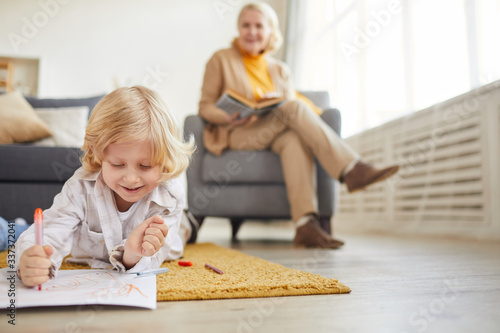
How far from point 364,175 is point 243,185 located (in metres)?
0.59

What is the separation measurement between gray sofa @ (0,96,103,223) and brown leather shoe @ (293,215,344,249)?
1031 mm

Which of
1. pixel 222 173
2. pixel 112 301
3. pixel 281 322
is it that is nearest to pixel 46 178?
pixel 222 173

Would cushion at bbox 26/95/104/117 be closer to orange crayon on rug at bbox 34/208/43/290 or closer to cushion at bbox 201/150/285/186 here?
cushion at bbox 201/150/285/186

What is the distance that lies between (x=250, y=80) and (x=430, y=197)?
1.14 m

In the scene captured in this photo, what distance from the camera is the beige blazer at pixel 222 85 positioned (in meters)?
1.85

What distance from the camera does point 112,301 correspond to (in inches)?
23.0

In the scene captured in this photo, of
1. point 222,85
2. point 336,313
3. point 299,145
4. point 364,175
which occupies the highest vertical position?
point 222,85

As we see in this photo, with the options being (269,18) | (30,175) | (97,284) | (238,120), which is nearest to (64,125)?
(30,175)

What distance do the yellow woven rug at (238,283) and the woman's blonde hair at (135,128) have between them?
227 millimetres

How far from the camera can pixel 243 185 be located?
1881mm

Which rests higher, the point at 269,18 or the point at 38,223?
the point at 269,18

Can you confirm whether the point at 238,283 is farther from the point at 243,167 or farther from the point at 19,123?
the point at 19,123

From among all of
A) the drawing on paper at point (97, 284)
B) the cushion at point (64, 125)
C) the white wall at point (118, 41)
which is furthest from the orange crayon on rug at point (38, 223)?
the white wall at point (118, 41)

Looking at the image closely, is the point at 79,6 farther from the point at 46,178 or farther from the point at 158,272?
the point at 158,272
